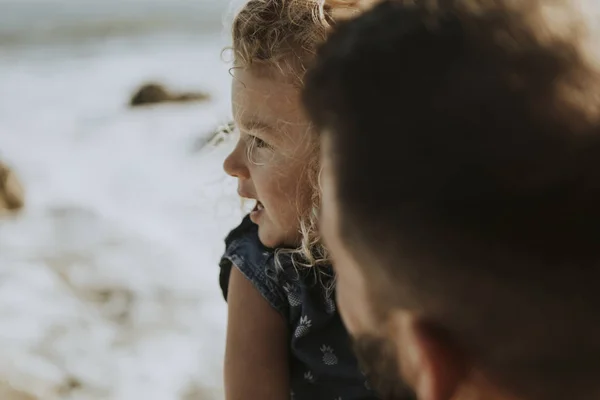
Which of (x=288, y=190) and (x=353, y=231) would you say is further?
(x=288, y=190)

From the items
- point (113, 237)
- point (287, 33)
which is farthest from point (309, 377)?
point (113, 237)

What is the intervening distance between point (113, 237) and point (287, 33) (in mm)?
2450

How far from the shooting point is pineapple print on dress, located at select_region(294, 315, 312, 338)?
164 centimetres

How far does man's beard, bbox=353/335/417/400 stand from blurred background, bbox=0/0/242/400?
1090mm

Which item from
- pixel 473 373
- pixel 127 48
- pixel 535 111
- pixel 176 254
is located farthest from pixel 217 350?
pixel 127 48

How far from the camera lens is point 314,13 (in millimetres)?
1527

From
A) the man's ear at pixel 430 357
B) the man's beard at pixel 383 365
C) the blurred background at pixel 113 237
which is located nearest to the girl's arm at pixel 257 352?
the blurred background at pixel 113 237

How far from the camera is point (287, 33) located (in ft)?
5.06

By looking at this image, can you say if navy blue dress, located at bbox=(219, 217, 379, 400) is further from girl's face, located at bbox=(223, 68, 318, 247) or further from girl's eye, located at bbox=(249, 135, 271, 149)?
girl's eye, located at bbox=(249, 135, 271, 149)

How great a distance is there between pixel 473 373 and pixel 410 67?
1.11ft

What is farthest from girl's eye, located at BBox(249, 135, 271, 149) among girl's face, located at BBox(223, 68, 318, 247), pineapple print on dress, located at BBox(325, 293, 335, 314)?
pineapple print on dress, located at BBox(325, 293, 335, 314)

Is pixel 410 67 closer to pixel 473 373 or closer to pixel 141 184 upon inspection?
pixel 473 373

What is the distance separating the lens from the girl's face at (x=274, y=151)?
155 cm

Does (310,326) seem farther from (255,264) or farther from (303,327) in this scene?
(255,264)
